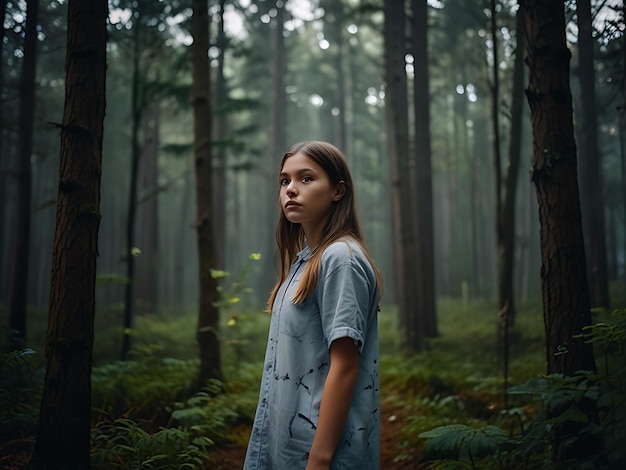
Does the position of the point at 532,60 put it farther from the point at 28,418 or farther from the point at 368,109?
the point at 368,109

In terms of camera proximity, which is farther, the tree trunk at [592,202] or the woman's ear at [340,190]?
the tree trunk at [592,202]

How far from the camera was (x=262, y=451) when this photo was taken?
203 centimetres

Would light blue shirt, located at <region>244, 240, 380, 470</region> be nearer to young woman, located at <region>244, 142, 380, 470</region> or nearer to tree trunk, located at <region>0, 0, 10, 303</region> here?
young woman, located at <region>244, 142, 380, 470</region>

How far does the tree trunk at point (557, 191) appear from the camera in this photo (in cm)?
332

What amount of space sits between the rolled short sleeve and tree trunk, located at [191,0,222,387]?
5.01m

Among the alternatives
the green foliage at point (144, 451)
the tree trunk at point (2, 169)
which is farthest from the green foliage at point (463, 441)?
the tree trunk at point (2, 169)

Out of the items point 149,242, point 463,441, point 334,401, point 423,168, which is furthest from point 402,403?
point 149,242

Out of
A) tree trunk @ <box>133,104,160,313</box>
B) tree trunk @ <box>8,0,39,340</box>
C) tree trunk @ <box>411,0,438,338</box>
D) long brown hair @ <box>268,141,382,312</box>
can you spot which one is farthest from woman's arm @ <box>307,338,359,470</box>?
tree trunk @ <box>133,104,160,313</box>

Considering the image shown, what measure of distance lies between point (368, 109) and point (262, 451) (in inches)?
1164

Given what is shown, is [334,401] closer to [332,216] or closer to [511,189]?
[332,216]

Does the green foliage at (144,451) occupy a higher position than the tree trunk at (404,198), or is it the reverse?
the tree trunk at (404,198)

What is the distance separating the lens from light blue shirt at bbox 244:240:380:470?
6.04 ft

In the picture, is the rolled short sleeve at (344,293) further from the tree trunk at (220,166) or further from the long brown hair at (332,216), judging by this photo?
the tree trunk at (220,166)

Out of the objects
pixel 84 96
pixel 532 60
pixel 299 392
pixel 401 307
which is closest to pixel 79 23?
pixel 84 96
